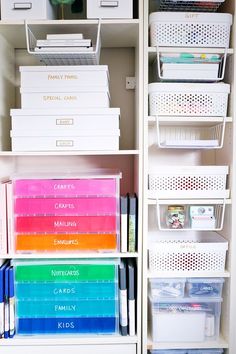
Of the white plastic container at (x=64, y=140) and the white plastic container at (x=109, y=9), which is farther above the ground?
the white plastic container at (x=109, y=9)

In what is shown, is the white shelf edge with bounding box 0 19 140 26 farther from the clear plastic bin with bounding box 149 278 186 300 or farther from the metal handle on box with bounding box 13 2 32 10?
the clear plastic bin with bounding box 149 278 186 300

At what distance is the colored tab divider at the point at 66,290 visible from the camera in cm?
130

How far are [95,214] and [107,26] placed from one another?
2.52 ft

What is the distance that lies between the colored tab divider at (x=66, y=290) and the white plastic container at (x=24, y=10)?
108cm

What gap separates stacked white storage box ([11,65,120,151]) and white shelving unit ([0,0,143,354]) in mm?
50

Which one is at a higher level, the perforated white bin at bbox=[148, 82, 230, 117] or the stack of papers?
the stack of papers

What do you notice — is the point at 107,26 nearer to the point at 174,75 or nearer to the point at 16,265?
the point at 174,75

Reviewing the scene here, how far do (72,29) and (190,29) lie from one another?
487 millimetres

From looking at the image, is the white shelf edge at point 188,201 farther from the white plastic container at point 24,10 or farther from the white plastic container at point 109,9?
the white plastic container at point 24,10

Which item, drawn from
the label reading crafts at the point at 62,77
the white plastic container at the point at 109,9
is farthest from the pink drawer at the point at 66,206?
the white plastic container at the point at 109,9

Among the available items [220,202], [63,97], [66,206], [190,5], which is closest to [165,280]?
[220,202]

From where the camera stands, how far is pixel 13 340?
50.6 inches

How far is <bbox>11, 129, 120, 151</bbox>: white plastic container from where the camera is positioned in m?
1.24

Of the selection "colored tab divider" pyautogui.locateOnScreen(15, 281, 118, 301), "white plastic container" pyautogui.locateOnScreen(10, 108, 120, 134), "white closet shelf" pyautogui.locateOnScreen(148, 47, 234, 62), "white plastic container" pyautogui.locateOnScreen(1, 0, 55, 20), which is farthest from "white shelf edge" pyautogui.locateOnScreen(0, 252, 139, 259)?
"white plastic container" pyautogui.locateOnScreen(1, 0, 55, 20)
